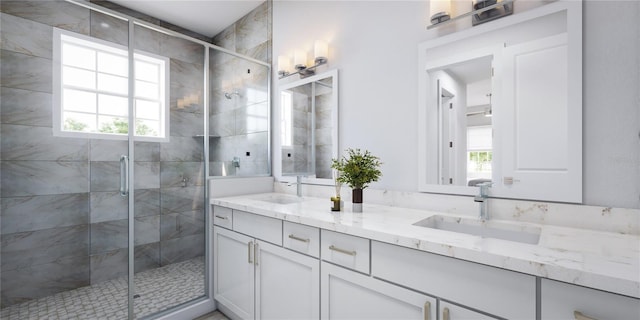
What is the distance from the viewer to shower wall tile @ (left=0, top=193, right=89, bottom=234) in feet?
5.35

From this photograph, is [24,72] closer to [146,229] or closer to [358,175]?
[146,229]

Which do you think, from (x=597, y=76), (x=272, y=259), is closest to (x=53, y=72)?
(x=272, y=259)

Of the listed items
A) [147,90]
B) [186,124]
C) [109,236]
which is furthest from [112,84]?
[109,236]

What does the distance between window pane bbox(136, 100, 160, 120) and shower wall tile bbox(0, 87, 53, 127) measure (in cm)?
45

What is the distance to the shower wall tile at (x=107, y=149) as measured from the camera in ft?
5.88

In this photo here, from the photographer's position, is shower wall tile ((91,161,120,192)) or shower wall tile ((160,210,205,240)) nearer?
shower wall tile ((91,161,120,192))

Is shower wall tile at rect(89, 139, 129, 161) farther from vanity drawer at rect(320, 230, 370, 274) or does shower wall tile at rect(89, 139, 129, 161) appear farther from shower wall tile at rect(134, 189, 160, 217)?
vanity drawer at rect(320, 230, 370, 274)

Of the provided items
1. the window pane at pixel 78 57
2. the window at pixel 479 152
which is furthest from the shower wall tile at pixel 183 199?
the window at pixel 479 152

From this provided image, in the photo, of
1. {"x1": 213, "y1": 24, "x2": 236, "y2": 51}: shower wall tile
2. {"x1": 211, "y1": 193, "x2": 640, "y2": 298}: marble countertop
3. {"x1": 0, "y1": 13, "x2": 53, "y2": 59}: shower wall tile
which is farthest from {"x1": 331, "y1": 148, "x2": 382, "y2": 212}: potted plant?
{"x1": 213, "y1": 24, "x2": 236, "y2": 51}: shower wall tile

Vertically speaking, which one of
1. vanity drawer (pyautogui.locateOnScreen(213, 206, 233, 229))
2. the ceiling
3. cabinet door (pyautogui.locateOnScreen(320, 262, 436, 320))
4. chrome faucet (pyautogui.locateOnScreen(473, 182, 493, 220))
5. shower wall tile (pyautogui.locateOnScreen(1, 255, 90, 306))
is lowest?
shower wall tile (pyautogui.locateOnScreen(1, 255, 90, 306))

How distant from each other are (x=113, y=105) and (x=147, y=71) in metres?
0.36

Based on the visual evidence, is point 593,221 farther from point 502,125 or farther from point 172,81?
point 172,81

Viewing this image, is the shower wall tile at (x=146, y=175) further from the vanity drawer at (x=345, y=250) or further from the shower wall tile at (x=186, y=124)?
the vanity drawer at (x=345, y=250)

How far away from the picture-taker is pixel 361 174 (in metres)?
1.64
